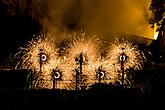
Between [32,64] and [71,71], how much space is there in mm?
1791

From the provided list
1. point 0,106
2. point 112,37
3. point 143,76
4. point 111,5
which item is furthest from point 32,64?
point 111,5

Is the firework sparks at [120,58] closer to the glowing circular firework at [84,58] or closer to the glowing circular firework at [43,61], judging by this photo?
the glowing circular firework at [84,58]

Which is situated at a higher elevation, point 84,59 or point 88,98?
point 84,59

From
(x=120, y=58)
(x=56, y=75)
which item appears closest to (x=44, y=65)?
(x=56, y=75)

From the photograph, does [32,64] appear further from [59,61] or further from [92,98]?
[92,98]

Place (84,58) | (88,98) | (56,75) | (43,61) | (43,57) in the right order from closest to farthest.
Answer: (88,98), (56,75), (43,57), (43,61), (84,58)

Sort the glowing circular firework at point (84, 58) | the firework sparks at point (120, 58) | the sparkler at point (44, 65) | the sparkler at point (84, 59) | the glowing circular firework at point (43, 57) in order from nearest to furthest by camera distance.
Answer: the sparkler at point (44, 65) < the sparkler at point (84, 59) < the glowing circular firework at point (84, 58) < the glowing circular firework at point (43, 57) < the firework sparks at point (120, 58)

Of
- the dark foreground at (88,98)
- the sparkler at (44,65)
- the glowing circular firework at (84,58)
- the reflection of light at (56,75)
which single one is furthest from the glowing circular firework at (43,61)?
the dark foreground at (88,98)

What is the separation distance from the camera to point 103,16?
1133 inches

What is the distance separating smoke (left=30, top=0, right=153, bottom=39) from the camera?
26.3m

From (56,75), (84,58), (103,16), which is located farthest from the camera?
(103,16)

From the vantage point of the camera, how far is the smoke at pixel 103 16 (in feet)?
86.4

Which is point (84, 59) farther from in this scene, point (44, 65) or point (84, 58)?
point (44, 65)

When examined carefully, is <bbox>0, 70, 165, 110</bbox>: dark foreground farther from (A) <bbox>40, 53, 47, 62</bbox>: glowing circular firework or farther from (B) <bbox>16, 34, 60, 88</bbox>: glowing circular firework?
(A) <bbox>40, 53, 47, 62</bbox>: glowing circular firework
